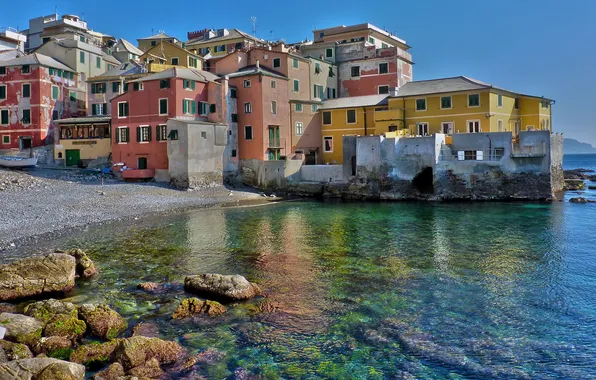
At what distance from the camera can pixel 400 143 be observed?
164ft

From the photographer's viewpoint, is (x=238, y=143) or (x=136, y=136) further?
(x=238, y=143)

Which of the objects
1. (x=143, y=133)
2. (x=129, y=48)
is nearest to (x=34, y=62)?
(x=143, y=133)

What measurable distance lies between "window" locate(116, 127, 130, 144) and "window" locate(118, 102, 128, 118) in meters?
1.52

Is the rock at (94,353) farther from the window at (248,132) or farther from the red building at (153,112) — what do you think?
the window at (248,132)

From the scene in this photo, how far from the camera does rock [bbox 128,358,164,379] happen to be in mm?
11130

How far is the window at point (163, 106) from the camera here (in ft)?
170

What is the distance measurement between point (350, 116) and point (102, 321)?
48.4m

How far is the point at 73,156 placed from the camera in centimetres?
5725

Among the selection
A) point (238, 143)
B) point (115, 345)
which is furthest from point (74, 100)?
point (115, 345)

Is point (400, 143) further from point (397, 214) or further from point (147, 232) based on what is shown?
point (147, 232)

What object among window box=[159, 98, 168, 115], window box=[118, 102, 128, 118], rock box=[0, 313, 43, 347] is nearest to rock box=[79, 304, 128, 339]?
rock box=[0, 313, 43, 347]

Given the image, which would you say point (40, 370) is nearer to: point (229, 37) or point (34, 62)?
point (34, 62)

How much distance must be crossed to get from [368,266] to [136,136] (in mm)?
38455

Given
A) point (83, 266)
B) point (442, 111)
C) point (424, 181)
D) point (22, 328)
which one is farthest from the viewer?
point (442, 111)
